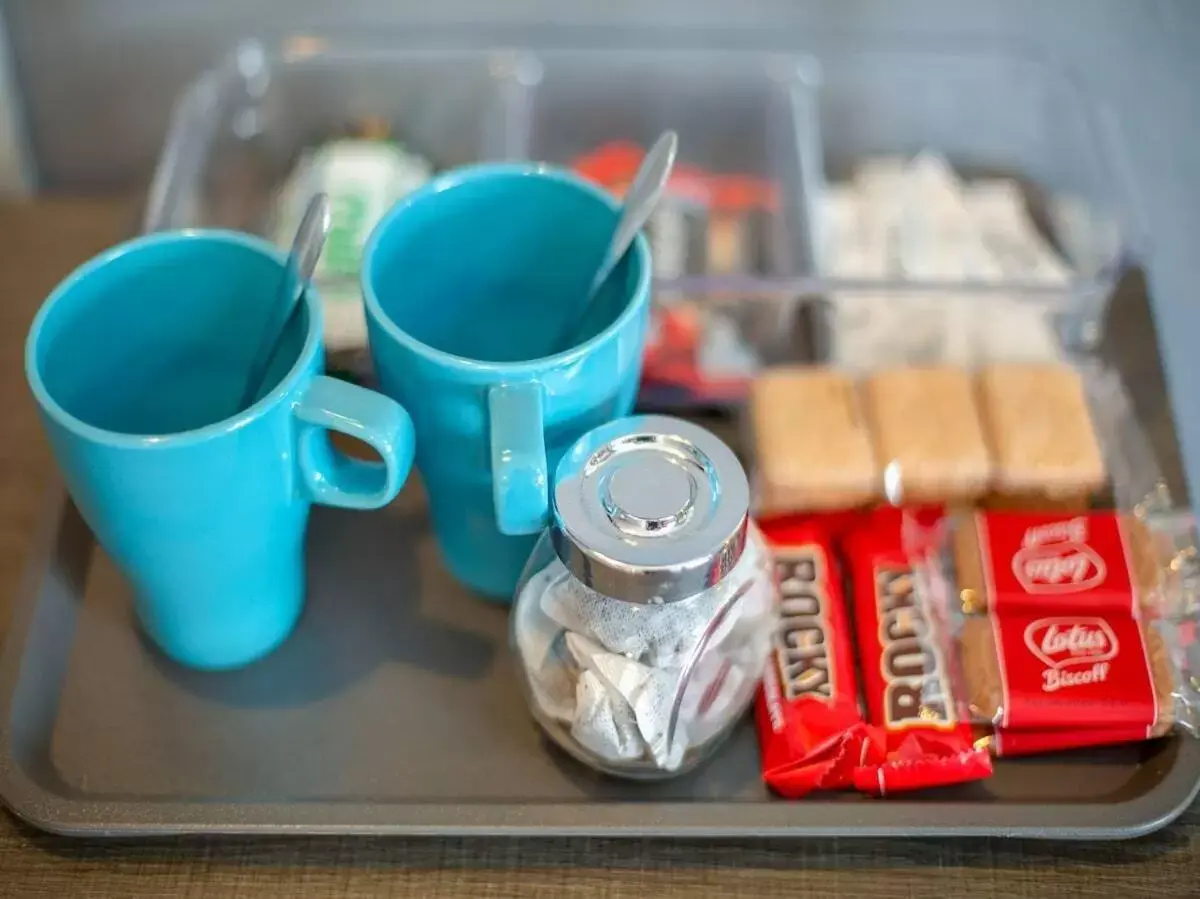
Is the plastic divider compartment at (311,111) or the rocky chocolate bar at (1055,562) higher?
the plastic divider compartment at (311,111)

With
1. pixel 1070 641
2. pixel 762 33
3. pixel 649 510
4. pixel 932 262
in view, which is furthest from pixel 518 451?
pixel 762 33

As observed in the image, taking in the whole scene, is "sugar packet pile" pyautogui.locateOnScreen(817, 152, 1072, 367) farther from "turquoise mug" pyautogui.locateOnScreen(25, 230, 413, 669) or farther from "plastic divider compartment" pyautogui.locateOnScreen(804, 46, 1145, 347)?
"turquoise mug" pyautogui.locateOnScreen(25, 230, 413, 669)

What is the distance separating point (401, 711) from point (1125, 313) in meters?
0.51

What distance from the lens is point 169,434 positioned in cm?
49

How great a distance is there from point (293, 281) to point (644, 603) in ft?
0.66

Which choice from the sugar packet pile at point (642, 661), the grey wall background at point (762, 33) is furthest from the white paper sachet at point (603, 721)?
the grey wall background at point (762, 33)

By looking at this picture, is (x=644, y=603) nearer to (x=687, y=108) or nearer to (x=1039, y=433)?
(x=1039, y=433)

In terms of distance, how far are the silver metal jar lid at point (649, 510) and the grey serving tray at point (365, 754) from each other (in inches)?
4.8

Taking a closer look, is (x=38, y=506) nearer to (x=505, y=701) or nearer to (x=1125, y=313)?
(x=505, y=701)

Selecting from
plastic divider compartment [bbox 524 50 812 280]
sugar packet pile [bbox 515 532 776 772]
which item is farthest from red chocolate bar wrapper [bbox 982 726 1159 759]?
plastic divider compartment [bbox 524 50 812 280]

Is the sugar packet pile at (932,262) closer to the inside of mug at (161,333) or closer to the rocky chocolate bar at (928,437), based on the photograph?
the rocky chocolate bar at (928,437)

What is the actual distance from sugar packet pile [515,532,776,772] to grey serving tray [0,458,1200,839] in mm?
32

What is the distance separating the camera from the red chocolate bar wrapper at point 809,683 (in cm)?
52

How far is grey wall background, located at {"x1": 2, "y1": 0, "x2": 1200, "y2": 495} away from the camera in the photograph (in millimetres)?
818
